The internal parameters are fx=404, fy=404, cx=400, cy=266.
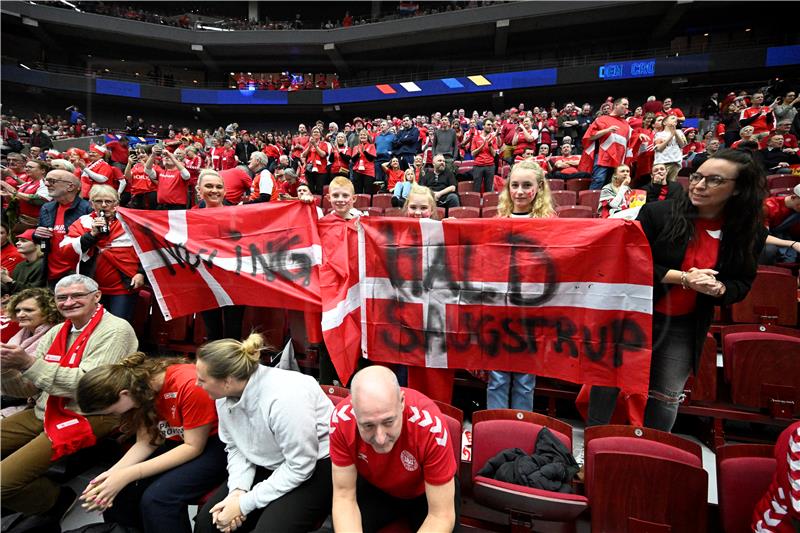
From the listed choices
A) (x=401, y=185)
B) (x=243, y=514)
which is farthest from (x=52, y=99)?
(x=243, y=514)

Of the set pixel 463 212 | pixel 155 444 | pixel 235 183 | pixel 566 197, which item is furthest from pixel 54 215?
pixel 566 197

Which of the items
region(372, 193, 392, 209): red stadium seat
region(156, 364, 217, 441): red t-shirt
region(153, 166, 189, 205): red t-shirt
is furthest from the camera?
region(372, 193, 392, 209): red stadium seat

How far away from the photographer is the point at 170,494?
212 centimetres

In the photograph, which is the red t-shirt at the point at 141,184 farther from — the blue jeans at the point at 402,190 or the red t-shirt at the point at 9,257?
the blue jeans at the point at 402,190

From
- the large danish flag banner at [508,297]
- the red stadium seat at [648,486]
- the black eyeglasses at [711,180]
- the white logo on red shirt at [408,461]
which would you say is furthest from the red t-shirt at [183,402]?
the black eyeglasses at [711,180]

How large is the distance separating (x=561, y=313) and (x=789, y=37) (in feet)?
74.7

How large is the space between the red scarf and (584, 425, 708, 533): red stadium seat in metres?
2.89

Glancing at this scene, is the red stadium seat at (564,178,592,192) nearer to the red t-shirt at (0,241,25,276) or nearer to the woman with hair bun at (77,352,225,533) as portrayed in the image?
the woman with hair bun at (77,352,225,533)

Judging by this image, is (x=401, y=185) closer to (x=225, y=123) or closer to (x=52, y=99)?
(x=225, y=123)

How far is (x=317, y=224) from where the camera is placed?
124 inches

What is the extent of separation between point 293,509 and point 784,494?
2.01m

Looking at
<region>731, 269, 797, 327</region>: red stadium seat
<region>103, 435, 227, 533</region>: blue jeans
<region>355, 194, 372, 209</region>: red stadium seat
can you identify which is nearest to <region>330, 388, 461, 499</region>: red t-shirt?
<region>103, 435, 227, 533</region>: blue jeans

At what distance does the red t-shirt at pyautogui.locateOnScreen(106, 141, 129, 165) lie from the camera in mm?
8445

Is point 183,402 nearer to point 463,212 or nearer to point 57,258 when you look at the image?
point 57,258
